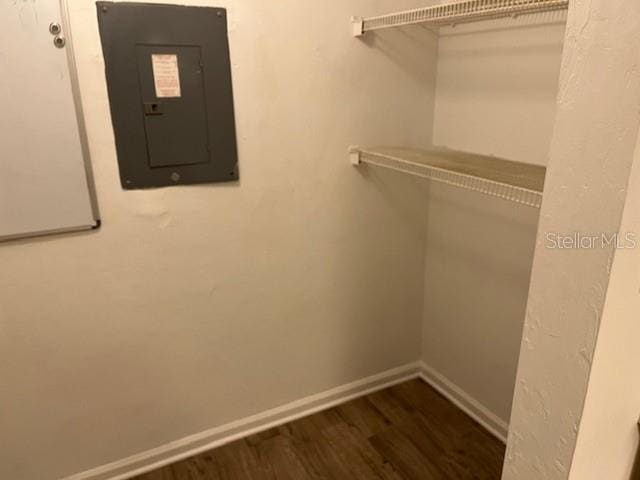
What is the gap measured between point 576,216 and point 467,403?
1676mm

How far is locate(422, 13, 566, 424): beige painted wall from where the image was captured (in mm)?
1630

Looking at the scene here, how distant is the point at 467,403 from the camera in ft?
A: 7.18

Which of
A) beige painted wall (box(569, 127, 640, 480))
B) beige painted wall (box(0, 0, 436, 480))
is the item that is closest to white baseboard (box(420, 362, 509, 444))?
beige painted wall (box(0, 0, 436, 480))

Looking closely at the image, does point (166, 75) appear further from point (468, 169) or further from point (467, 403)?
point (467, 403)

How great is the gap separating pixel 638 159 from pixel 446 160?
1061 mm

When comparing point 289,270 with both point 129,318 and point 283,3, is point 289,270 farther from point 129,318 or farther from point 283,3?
point 283,3

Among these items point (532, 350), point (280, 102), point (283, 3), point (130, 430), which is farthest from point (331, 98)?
point (130, 430)

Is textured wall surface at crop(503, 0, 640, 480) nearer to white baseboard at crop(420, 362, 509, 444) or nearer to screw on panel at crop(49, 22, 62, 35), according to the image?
white baseboard at crop(420, 362, 509, 444)

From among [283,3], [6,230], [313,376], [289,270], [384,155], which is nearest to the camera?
[6,230]

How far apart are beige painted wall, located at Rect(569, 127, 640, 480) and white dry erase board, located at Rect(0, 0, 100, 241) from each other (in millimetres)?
1474

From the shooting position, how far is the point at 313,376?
2.18m

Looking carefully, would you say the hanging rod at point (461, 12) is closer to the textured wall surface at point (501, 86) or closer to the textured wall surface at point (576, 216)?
the textured wall surface at point (501, 86)

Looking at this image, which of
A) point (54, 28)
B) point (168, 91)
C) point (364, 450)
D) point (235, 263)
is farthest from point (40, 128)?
point (364, 450)

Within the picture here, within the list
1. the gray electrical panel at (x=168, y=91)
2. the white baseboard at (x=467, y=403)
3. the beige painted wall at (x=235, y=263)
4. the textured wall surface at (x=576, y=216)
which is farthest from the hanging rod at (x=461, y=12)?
the white baseboard at (x=467, y=403)
